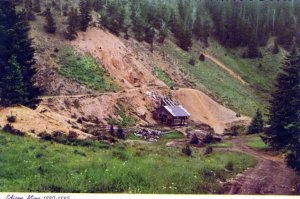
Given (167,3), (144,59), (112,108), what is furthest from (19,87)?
(167,3)

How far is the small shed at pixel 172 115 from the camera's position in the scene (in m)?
12.3

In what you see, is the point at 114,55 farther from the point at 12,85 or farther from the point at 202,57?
the point at 12,85

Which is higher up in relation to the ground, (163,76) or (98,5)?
(98,5)

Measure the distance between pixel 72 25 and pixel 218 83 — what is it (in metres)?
7.06

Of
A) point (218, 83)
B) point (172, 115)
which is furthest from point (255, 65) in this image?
point (172, 115)

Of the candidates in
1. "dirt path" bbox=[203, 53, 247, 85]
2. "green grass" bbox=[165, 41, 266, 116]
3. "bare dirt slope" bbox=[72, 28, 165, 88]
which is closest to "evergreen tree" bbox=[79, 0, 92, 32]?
"bare dirt slope" bbox=[72, 28, 165, 88]

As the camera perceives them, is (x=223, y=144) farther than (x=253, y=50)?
No

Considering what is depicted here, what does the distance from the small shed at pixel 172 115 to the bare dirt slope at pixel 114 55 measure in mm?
2272

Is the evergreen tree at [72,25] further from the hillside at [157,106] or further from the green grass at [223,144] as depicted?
the green grass at [223,144]

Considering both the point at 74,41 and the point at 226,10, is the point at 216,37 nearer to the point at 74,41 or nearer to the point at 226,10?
the point at 226,10

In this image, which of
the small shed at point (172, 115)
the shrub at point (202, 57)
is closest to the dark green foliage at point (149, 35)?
the shrub at point (202, 57)

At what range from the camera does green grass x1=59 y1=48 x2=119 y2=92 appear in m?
15.1

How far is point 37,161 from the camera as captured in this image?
1112 centimetres

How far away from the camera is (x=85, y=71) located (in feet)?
52.1
